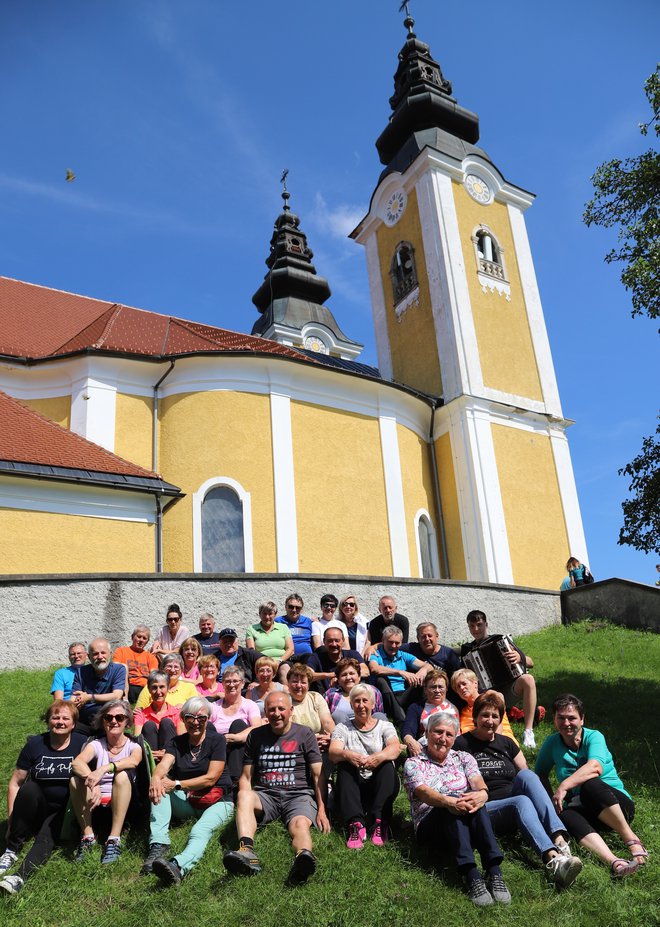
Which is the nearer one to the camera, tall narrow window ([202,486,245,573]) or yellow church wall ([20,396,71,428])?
tall narrow window ([202,486,245,573])

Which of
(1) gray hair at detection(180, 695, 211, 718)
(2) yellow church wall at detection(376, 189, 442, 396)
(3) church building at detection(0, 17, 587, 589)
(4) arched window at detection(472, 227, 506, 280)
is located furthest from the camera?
(4) arched window at detection(472, 227, 506, 280)

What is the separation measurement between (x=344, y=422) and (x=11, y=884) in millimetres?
15324

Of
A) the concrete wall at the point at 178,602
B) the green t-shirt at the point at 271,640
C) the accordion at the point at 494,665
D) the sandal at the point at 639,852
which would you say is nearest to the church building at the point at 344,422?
the concrete wall at the point at 178,602

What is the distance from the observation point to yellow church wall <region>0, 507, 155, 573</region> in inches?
518

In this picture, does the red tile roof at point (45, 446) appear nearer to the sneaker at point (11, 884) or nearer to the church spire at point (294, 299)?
the sneaker at point (11, 884)

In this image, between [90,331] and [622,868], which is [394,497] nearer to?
[90,331]

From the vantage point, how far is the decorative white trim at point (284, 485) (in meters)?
17.2

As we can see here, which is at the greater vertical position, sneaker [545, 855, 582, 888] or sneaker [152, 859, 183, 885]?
sneaker [152, 859, 183, 885]

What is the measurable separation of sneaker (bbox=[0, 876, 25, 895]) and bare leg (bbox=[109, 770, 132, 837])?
664mm

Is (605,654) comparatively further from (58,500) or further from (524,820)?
(58,500)

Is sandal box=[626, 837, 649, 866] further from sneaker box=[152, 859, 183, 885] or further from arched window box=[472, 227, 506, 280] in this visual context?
arched window box=[472, 227, 506, 280]

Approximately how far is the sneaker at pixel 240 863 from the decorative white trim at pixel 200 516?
38.3 ft

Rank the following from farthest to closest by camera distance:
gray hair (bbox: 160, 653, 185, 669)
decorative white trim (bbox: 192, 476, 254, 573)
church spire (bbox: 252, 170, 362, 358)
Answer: church spire (bbox: 252, 170, 362, 358) → decorative white trim (bbox: 192, 476, 254, 573) → gray hair (bbox: 160, 653, 185, 669)

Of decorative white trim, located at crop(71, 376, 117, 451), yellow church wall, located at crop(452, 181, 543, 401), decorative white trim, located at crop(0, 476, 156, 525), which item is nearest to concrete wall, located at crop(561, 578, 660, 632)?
decorative white trim, located at crop(0, 476, 156, 525)
